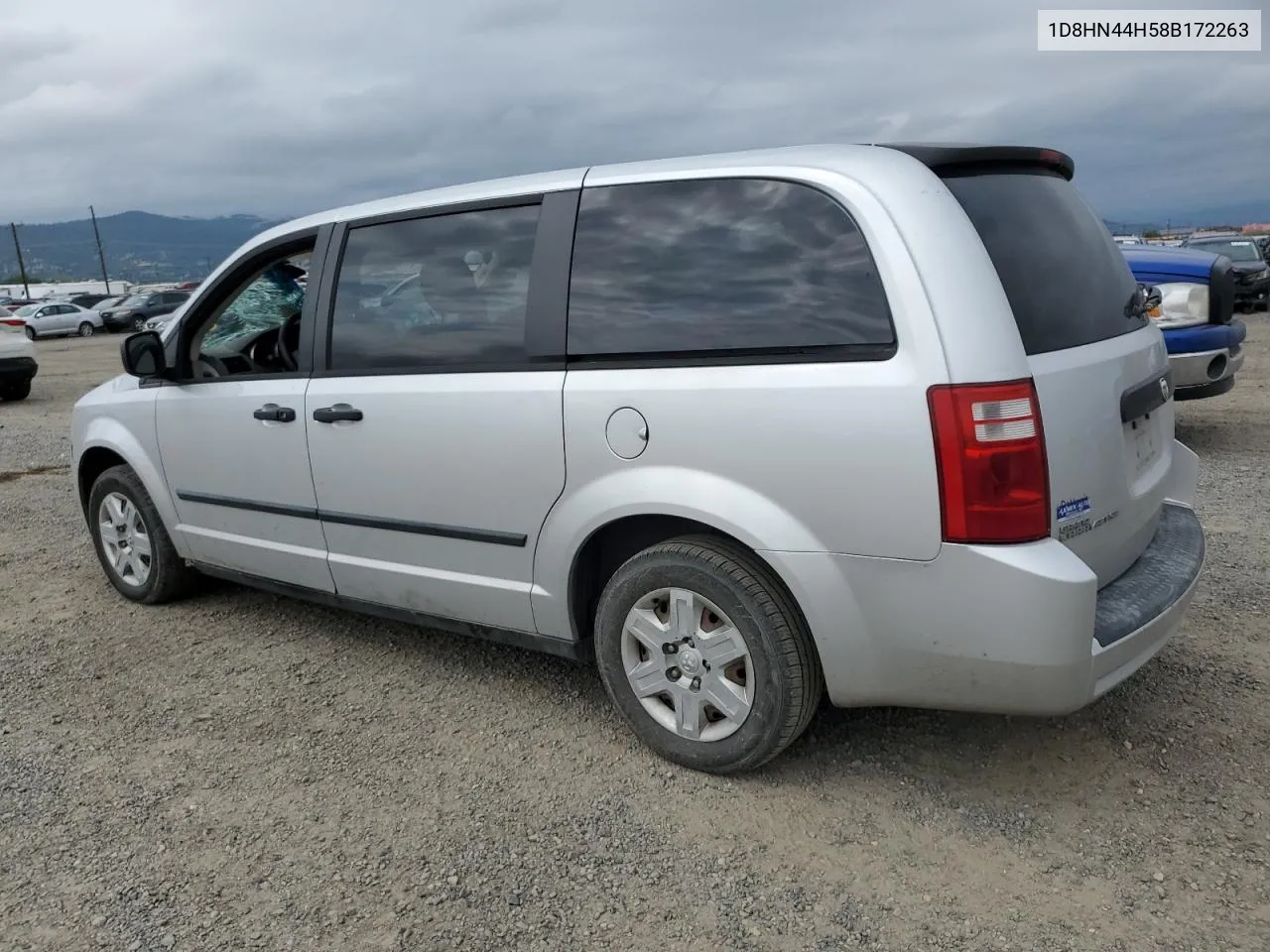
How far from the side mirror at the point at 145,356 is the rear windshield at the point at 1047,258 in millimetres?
3238

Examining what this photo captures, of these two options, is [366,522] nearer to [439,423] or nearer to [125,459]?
[439,423]

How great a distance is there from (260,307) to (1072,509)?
3.54m

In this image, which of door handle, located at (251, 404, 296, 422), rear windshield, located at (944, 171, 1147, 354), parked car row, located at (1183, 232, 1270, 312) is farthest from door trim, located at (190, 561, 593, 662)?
parked car row, located at (1183, 232, 1270, 312)

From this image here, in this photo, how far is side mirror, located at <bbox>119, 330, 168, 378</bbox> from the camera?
422 cm

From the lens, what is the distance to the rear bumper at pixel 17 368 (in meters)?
14.0

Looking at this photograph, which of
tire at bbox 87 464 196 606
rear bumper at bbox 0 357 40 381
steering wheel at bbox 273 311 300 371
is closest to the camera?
steering wheel at bbox 273 311 300 371

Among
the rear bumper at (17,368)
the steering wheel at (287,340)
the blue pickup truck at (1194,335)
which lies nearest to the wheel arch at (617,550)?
the steering wheel at (287,340)

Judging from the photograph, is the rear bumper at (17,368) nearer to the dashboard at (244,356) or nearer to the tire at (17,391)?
the tire at (17,391)

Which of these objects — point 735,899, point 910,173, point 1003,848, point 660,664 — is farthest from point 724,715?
point 910,173

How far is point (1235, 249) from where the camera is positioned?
20406 mm

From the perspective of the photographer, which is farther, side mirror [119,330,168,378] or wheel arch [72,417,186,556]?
wheel arch [72,417,186,556]

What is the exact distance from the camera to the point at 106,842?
2.87 metres

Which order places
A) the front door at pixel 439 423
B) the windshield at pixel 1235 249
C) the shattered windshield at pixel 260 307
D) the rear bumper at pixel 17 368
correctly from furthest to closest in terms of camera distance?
the windshield at pixel 1235 249, the rear bumper at pixel 17 368, the shattered windshield at pixel 260 307, the front door at pixel 439 423

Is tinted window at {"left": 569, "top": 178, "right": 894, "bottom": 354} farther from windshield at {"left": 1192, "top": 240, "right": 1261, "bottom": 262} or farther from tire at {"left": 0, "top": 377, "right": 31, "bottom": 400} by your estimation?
windshield at {"left": 1192, "top": 240, "right": 1261, "bottom": 262}
